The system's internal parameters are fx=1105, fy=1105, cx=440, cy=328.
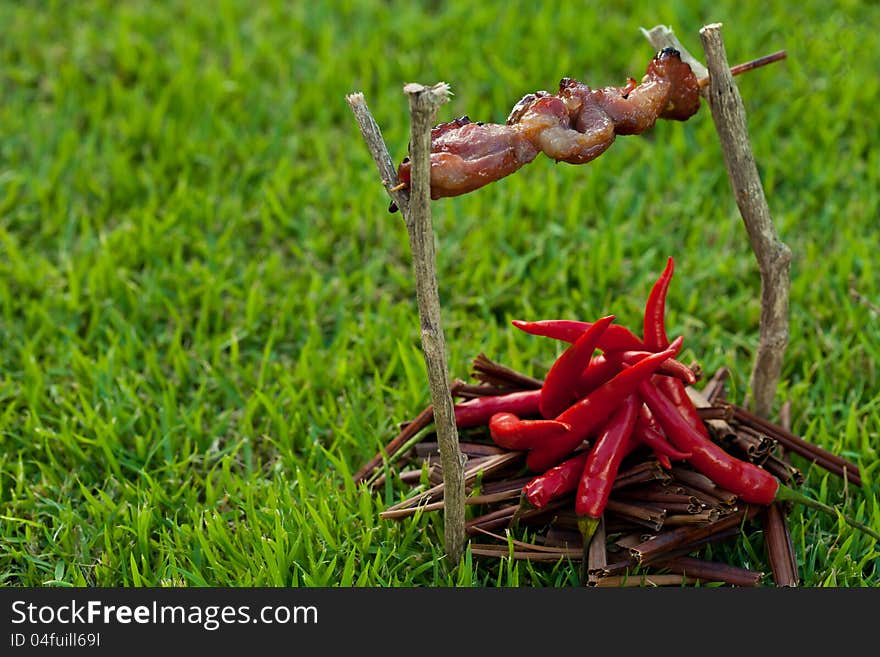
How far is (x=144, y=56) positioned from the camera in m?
5.62

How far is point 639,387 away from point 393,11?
3.62m

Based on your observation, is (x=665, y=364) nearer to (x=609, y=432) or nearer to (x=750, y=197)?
(x=609, y=432)

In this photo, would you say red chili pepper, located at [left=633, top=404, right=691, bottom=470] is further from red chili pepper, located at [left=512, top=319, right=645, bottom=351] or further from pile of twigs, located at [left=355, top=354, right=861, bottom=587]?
red chili pepper, located at [left=512, top=319, right=645, bottom=351]

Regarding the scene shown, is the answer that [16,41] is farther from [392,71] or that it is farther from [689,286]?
[689,286]

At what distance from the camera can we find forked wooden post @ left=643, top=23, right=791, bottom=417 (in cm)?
300

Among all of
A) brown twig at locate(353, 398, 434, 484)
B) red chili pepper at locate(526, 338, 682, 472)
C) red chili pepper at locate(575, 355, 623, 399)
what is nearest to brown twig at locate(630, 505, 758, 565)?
red chili pepper at locate(526, 338, 682, 472)

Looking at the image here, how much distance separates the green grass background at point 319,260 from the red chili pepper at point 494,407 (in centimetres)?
31

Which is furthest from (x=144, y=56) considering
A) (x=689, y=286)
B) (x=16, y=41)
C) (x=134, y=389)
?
(x=689, y=286)

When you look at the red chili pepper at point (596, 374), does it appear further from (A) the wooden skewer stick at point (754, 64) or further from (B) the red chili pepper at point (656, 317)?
(A) the wooden skewer stick at point (754, 64)

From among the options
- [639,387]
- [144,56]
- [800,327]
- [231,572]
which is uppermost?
[144,56]

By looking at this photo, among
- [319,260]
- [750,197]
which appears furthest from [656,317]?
[319,260]

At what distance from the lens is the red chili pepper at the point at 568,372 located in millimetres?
2910

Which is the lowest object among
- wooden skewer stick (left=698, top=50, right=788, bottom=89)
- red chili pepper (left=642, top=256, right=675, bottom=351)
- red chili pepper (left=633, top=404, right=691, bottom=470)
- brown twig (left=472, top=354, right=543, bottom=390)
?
red chili pepper (left=633, top=404, right=691, bottom=470)

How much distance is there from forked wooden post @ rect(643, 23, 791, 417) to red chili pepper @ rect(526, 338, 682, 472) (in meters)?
0.51
